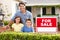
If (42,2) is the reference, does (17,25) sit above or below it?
below

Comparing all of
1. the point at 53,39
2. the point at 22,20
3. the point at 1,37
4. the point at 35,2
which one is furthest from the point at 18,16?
the point at 35,2

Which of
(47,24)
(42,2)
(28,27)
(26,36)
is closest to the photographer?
(26,36)

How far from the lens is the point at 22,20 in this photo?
11.1 meters

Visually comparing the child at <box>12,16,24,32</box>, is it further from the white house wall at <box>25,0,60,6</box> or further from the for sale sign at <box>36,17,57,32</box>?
the white house wall at <box>25,0,60,6</box>

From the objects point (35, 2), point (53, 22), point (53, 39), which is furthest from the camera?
point (35, 2)

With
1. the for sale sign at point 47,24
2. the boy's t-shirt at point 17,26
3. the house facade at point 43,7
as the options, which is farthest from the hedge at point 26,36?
the house facade at point 43,7

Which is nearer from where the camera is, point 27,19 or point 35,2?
point 27,19

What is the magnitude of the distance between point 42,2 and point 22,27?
22.9 m

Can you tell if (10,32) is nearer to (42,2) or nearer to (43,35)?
(43,35)

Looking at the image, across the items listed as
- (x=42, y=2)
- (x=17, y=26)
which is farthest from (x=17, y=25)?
(x=42, y=2)

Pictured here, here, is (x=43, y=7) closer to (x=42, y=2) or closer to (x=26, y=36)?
(x=42, y=2)

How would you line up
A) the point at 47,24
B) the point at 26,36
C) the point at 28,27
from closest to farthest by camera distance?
the point at 26,36, the point at 47,24, the point at 28,27

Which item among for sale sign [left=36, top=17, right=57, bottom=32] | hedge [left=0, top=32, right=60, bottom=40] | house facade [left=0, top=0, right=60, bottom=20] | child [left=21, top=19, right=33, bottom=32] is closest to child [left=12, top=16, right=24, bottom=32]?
child [left=21, top=19, right=33, bottom=32]

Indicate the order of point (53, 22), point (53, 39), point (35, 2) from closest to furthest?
point (53, 39), point (53, 22), point (35, 2)
